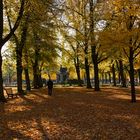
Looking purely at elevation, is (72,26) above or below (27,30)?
above

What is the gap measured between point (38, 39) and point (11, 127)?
2816 centimetres

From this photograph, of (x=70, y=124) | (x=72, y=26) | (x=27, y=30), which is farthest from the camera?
(x=72, y=26)

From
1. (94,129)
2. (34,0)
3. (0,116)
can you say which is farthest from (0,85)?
(94,129)

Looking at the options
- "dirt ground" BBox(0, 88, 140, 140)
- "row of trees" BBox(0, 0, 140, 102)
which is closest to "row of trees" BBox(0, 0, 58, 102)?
"row of trees" BBox(0, 0, 140, 102)

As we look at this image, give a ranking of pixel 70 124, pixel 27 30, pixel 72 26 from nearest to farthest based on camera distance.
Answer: pixel 70 124, pixel 27 30, pixel 72 26

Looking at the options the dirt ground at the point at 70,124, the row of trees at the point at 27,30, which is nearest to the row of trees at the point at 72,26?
the row of trees at the point at 27,30

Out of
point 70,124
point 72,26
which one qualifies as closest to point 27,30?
point 72,26

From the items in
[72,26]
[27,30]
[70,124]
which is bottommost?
[70,124]

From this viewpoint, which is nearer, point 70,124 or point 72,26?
point 70,124

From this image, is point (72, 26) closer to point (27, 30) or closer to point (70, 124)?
point (27, 30)

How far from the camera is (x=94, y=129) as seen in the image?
14039 mm

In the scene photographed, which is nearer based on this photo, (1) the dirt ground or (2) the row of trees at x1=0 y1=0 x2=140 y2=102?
(1) the dirt ground

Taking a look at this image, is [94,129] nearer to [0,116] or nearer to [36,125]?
[36,125]

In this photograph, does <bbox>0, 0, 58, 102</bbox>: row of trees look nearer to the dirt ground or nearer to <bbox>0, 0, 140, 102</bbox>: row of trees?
<bbox>0, 0, 140, 102</bbox>: row of trees
